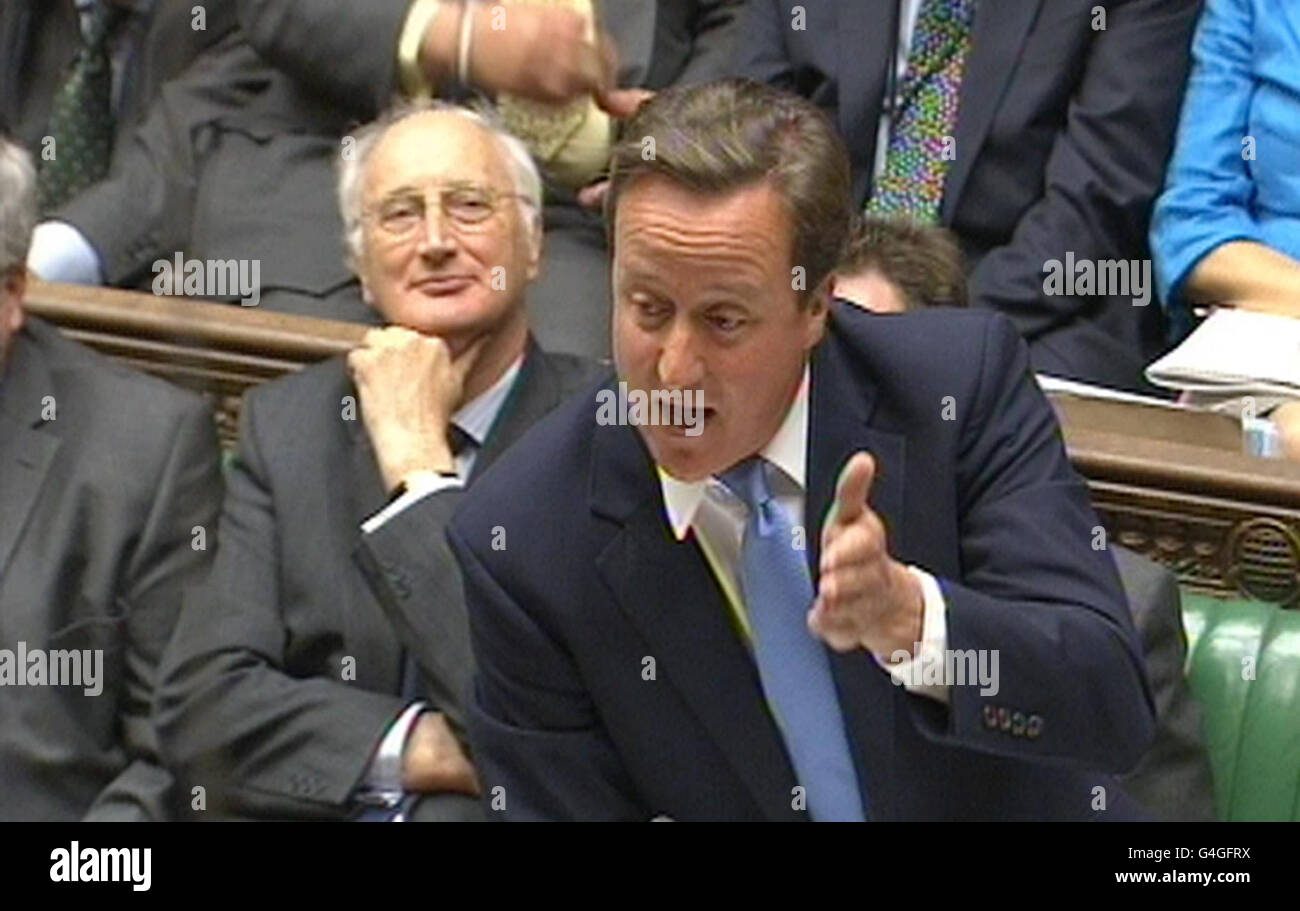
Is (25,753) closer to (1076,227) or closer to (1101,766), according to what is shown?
(1101,766)

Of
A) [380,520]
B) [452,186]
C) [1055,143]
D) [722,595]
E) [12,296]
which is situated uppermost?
[1055,143]

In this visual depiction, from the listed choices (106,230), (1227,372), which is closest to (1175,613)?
(1227,372)

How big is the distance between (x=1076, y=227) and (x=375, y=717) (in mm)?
1059

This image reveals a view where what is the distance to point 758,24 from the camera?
3.57m

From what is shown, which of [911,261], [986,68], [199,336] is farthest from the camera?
[986,68]

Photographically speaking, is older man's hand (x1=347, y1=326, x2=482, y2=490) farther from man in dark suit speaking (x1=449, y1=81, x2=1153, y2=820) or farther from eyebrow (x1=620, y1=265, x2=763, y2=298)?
eyebrow (x1=620, y1=265, x2=763, y2=298)

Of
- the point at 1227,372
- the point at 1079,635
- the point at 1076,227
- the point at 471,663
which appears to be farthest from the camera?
the point at 1076,227

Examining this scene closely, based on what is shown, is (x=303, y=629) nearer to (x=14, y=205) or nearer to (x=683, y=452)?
(x=14, y=205)

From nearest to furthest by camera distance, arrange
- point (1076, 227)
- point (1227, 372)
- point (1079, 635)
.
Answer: point (1079, 635) → point (1227, 372) → point (1076, 227)

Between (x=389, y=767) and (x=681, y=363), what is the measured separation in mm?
733

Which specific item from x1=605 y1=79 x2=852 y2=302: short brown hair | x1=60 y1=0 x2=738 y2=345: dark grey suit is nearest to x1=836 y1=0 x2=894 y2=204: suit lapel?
x1=60 y1=0 x2=738 y2=345: dark grey suit

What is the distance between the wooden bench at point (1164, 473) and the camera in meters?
2.90

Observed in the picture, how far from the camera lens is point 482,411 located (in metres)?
2.93

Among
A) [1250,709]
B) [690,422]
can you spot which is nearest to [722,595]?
[690,422]
